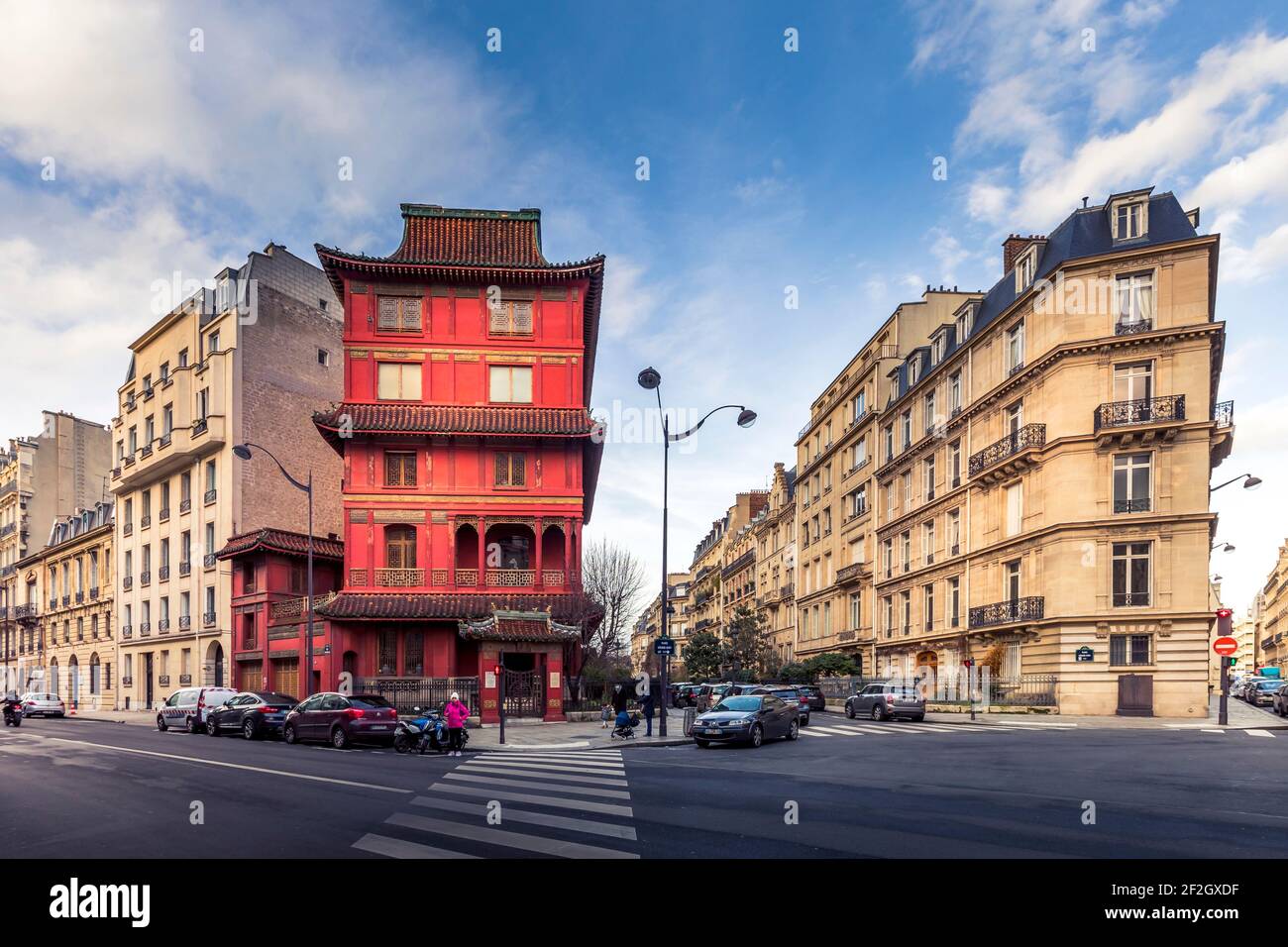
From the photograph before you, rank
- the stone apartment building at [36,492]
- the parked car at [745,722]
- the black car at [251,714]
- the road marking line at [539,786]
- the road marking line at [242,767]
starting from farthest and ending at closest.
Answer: the stone apartment building at [36,492], the black car at [251,714], the parked car at [745,722], the road marking line at [242,767], the road marking line at [539,786]

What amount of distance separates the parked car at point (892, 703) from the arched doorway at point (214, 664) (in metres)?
32.0

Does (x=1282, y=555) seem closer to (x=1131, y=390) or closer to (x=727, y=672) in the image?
(x=727, y=672)

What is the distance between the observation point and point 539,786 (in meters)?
13.3

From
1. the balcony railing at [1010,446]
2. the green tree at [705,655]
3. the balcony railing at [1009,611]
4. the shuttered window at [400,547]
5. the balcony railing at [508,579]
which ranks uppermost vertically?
the balcony railing at [1010,446]

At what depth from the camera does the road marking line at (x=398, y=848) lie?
318 inches

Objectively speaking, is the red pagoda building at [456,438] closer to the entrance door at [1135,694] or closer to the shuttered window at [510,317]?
the shuttered window at [510,317]

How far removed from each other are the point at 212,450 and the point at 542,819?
135ft

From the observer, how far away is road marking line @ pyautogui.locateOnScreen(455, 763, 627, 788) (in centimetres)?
1388

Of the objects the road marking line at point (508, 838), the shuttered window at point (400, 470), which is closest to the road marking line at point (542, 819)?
the road marking line at point (508, 838)

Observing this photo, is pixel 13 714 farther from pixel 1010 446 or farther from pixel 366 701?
pixel 1010 446

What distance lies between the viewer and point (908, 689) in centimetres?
3150

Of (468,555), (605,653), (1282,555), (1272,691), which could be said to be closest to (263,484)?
(468,555)

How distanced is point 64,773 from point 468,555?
72.2 ft

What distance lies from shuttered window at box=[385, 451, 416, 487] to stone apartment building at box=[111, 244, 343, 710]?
11847 millimetres
